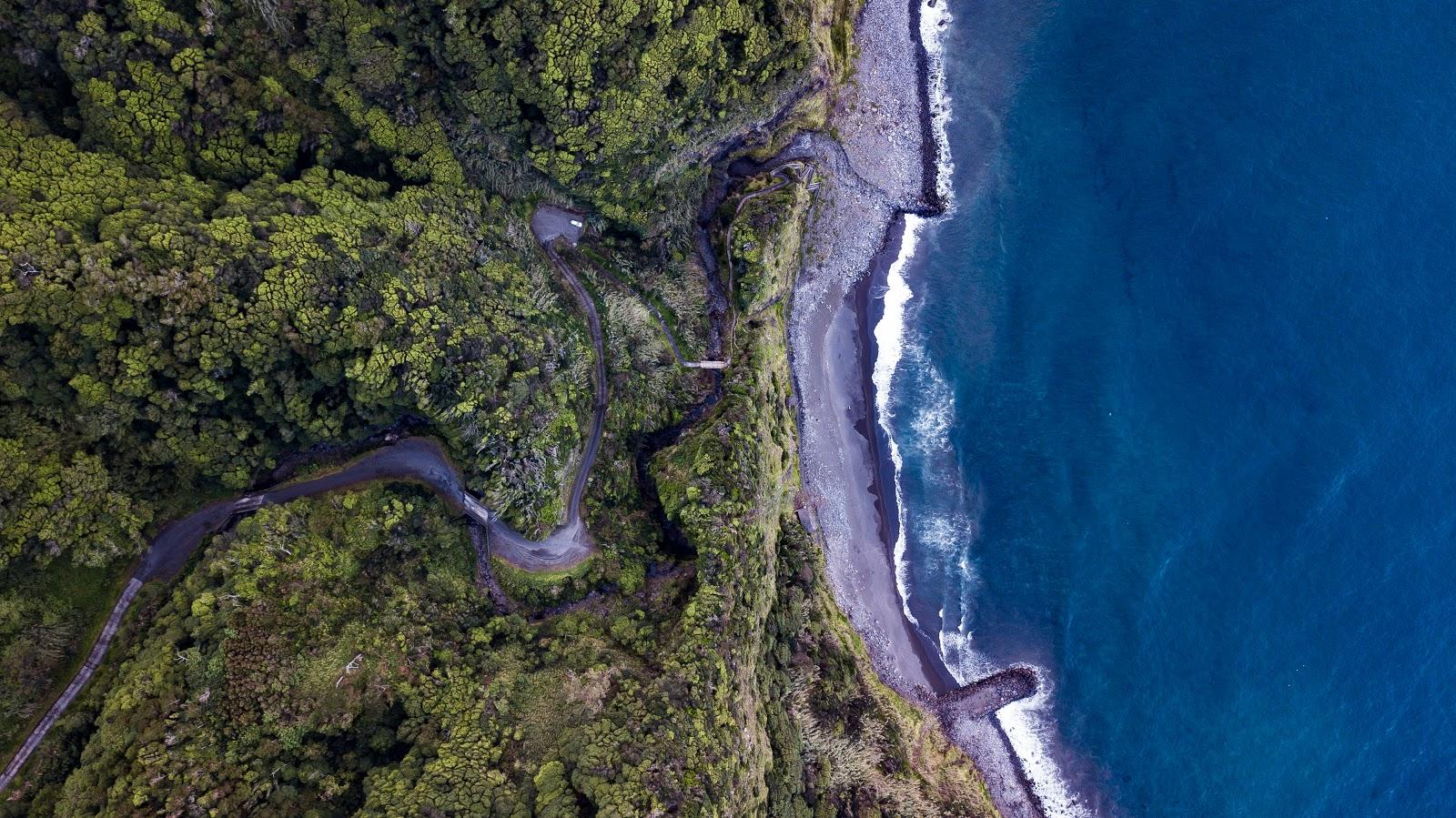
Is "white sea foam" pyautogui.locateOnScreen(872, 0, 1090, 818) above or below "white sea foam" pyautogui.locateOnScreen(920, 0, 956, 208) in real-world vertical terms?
below

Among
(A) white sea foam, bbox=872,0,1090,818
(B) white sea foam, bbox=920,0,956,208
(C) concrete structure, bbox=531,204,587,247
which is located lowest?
(A) white sea foam, bbox=872,0,1090,818

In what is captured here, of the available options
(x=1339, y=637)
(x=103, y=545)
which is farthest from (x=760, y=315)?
(x=1339, y=637)

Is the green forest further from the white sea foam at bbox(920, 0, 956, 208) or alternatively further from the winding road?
the white sea foam at bbox(920, 0, 956, 208)

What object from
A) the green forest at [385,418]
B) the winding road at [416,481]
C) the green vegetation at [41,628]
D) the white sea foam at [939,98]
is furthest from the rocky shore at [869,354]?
the green vegetation at [41,628]

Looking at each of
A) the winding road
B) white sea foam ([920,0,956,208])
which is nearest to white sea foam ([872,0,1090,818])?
white sea foam ([920,0,956,208])

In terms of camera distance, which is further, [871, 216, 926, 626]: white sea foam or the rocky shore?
[871, 216, 926, 626]: white sea foam

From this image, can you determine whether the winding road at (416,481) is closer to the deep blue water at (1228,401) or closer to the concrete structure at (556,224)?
the concrete structure at (556,224)
